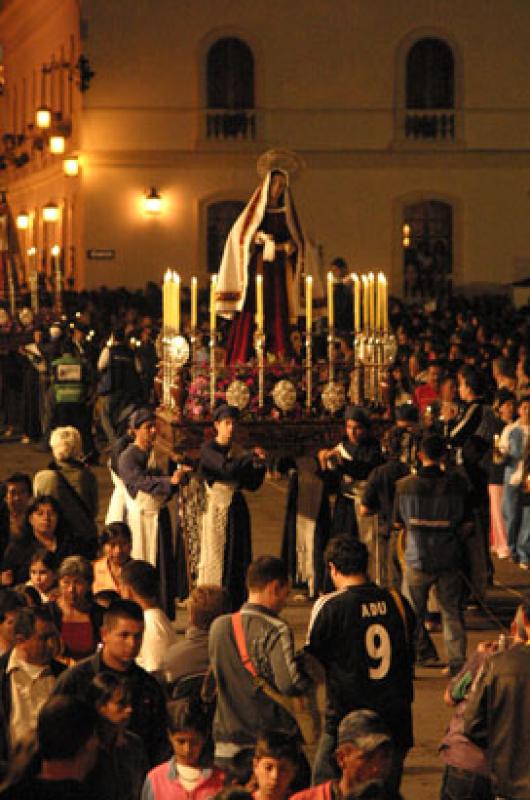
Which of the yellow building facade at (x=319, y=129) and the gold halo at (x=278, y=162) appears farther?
the yellow building facade at (x=319, y=129)

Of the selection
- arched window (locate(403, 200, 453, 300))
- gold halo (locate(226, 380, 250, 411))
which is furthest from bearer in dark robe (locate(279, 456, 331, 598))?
arched window (locate(403, 200, 453, 300))

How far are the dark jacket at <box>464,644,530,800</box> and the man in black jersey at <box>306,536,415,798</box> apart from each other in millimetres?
577

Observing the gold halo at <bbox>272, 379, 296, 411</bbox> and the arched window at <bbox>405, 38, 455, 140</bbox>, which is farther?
the arched window at <bbox>405, 38, 455, 140</bbox>

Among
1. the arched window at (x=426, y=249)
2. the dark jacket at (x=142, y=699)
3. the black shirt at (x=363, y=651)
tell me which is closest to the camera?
the dark jacket at (x=142, y=699)

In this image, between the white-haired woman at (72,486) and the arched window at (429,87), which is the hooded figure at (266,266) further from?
the arched window at (429,87)

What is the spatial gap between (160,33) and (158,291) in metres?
6.10

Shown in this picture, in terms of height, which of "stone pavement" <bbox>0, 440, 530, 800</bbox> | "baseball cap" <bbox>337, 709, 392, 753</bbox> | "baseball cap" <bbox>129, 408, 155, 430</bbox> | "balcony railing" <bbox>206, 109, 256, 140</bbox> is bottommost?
"stone pavement" <bbox>0, 440, 530, 800</bbox>

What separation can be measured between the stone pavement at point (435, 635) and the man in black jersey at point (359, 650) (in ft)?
5.18

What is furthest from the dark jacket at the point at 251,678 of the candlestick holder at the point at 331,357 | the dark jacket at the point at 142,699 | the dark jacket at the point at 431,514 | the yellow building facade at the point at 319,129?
the yellow building facade at the point at 319,129

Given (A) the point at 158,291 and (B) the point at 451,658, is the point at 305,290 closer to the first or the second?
(B) the point at 451,658

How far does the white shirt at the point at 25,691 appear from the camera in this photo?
8266mm

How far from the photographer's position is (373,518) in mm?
14656

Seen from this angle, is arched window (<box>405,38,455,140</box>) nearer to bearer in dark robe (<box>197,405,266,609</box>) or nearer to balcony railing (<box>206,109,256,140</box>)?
balcony railing (<box>206,109,256,140</box>)

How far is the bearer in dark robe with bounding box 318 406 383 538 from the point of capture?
1450 cm
